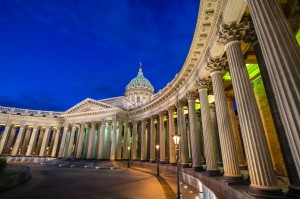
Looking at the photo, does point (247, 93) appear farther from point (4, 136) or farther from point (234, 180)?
point (4, 136)

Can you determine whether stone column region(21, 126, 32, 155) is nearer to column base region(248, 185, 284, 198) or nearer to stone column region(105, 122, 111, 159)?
stone column region(105, 122, 111, 159)

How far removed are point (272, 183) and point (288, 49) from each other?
15.9 feet

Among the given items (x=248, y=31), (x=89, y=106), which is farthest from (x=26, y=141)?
(x=248, y=31)

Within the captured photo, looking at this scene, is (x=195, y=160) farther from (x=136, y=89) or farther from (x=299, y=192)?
(x=136, y=89)

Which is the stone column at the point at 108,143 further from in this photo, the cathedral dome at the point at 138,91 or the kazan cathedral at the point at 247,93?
the cathedral dome at the point at 138,91

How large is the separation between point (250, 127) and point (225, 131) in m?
2.63

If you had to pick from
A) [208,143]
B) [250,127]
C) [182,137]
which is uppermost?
[182,137]

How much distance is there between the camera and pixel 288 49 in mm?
4547

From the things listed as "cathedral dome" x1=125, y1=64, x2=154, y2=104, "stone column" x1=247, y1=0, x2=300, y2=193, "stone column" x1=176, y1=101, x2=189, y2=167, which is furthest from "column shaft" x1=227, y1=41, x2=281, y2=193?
"cathedral dome" x1=125, y1=64, x2=154, y2=104

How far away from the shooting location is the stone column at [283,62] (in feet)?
13.6

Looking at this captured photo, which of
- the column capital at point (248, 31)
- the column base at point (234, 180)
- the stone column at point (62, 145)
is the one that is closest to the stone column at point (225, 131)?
the column base at point (234, 180)

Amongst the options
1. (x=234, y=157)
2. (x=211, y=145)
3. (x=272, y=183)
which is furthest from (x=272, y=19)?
(x=211, y=145)

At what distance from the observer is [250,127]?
693cm

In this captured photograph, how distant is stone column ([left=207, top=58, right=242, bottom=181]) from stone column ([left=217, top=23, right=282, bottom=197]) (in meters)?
2.10
